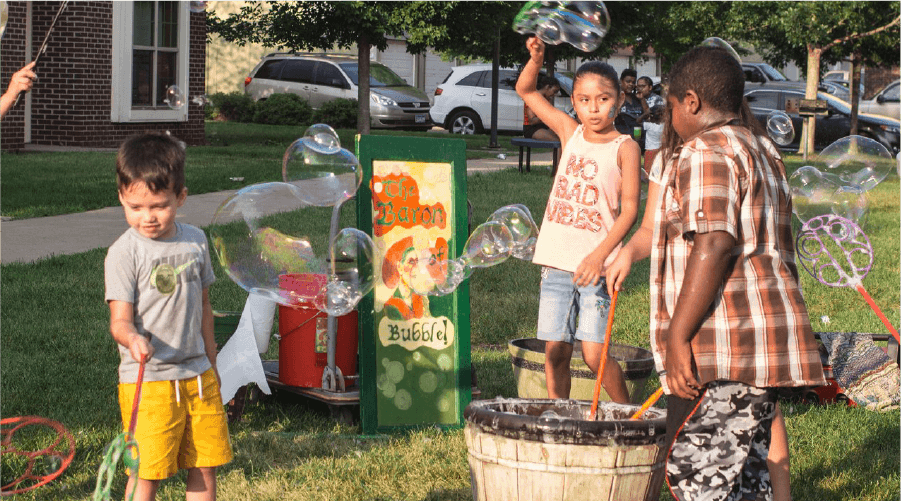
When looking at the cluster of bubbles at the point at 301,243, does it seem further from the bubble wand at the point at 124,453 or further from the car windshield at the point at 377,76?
the car windshield at the point at 377,76

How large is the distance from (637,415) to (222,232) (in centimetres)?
177

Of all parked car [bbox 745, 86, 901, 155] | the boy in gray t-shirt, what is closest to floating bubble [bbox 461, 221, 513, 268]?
the boy in gray t-shirt

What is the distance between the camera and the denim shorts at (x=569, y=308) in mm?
4492

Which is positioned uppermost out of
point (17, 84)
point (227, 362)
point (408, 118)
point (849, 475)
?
point (408, 118)

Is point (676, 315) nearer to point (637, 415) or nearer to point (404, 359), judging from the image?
point (637, 415)

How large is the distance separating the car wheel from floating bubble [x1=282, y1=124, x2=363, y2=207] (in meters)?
20.8

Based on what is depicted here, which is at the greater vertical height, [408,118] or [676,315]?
[408,118]

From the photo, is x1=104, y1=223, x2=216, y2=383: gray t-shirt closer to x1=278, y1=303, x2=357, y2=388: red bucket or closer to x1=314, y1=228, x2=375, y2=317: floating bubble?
x1=314, y1=228, x2=375, y2=317: floating bubble

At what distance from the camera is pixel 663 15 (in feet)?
87.1

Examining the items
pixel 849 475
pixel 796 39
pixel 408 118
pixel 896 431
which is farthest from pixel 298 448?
pixel 408 118

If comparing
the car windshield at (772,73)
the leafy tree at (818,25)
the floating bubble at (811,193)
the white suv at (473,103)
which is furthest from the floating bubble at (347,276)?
the car windshield at (772,73)

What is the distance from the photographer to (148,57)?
18312 mm

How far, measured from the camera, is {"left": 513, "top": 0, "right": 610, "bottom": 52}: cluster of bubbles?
4.72 metres

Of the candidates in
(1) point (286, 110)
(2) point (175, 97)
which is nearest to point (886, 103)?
(1) point (286, 110)
